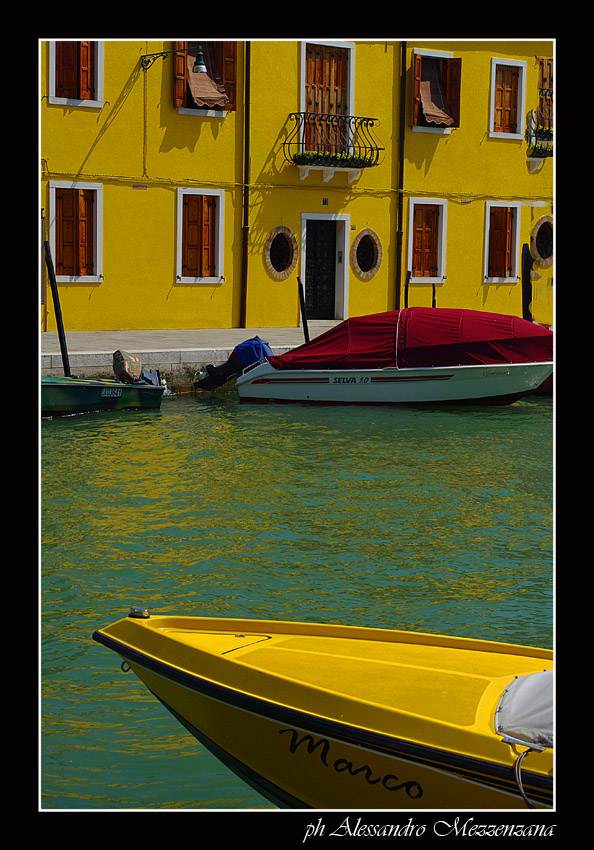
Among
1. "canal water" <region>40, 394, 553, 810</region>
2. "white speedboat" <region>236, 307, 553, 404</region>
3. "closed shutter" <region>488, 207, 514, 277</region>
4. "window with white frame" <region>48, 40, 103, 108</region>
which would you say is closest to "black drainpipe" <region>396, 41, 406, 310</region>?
"closed shutter" <region>488, 207, 514, 277</region>

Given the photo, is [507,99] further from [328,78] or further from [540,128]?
[328,78]

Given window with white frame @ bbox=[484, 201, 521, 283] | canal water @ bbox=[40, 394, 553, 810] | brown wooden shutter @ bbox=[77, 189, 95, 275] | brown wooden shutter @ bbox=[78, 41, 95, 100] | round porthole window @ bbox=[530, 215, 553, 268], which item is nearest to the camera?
canal water @ bbox=[40, 394, 553, 810]

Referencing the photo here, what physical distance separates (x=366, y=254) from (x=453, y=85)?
3786 mm

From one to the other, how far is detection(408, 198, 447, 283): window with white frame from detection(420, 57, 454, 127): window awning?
1601mm

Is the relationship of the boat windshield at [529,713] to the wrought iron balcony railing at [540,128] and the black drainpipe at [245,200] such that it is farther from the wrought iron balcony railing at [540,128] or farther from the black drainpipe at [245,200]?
the wrought iron balcony railing at [540,128]

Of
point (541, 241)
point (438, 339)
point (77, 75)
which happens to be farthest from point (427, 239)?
point (438, 339)

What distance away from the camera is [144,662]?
4.39 meters

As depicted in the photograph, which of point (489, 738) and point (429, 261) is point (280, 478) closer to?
point (489, 738)

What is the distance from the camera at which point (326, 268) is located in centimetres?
2258

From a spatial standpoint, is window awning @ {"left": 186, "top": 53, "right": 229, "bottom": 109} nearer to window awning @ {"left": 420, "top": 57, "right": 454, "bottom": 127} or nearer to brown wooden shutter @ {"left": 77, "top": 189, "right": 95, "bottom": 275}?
brown wooden shutter @ {"left": 77, "top": 189, "right": 95, "bottom": 275}

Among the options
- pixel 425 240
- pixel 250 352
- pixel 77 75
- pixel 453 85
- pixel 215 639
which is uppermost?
pixel 453 85

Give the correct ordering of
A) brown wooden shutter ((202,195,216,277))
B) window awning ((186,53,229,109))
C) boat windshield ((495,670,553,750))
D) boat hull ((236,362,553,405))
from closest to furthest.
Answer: boat windshield ((495,670,553,750)) < boat hull ((236,362,553,405)) < window awning ((186,53,229,109)) < brown wooden shutter ((202,195,216,277))

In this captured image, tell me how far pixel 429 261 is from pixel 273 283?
12.5ft

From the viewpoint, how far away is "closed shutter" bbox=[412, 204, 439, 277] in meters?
23.4
